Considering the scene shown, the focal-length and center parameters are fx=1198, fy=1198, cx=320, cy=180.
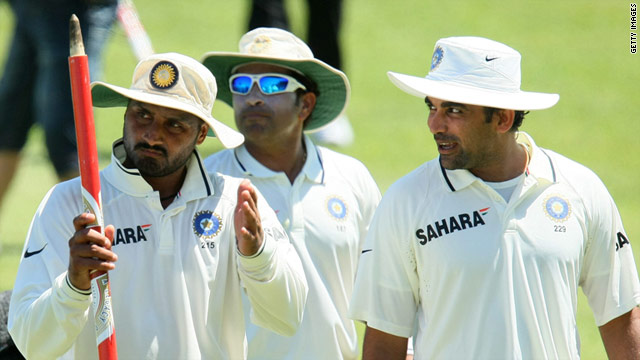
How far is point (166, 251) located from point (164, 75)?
0.72 metres

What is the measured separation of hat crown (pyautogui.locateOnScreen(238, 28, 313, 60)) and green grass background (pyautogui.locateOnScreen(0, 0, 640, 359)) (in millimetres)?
3780

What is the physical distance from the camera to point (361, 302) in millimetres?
4785

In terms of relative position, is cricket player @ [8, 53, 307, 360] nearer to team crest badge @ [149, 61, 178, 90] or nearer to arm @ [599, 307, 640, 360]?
team crest badge @ [149, 61, 178, 90]

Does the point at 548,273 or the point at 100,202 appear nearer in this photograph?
the point at 100,202

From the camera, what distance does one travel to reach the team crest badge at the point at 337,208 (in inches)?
229

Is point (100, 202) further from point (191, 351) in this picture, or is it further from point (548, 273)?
point (548, 273)

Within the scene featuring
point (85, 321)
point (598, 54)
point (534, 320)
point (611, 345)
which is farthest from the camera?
point (598, 54)

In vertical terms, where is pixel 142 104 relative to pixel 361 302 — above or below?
above

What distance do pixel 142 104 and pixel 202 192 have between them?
1.37ft

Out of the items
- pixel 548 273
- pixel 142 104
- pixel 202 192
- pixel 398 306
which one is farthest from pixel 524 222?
pixel 142 104

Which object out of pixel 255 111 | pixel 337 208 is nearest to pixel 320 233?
pixel 337 208

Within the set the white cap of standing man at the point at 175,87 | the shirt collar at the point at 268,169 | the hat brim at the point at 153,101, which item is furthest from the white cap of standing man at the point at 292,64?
the white cap of standing man at the point at 175,87

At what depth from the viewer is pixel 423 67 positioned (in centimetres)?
1498

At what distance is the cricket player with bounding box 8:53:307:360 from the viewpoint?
4285 mm
